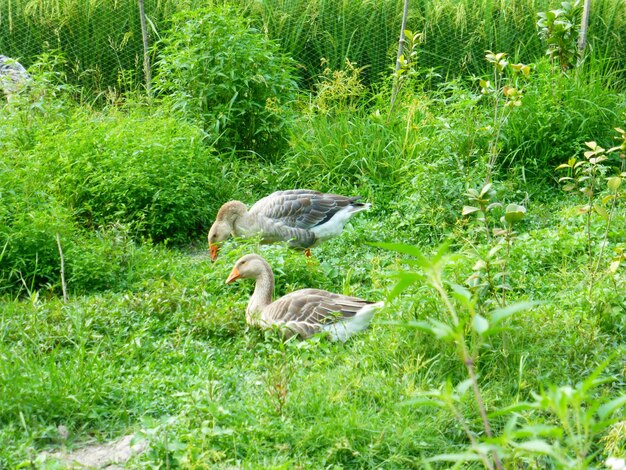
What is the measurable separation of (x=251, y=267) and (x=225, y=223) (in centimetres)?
150

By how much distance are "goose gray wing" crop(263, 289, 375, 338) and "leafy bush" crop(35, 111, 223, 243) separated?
7.06 ft

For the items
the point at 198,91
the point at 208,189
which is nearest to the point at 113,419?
the point at 208,189

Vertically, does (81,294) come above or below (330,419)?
below

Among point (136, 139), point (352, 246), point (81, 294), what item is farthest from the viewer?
point (136, 139)

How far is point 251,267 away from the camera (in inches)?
254

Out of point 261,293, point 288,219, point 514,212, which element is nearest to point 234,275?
point 261,293

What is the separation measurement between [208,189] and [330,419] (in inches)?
183

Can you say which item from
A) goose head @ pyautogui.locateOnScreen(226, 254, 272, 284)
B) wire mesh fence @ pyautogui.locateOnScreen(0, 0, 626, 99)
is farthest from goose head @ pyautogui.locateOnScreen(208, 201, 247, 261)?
wire mesh fence @ pyautogui.locateOnScreen(0, 0, 626, 99)

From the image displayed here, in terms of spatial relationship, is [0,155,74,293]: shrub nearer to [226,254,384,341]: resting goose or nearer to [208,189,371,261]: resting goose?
[208,189,371,261]: resting goose

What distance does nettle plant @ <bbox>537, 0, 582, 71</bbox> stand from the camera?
9.51m

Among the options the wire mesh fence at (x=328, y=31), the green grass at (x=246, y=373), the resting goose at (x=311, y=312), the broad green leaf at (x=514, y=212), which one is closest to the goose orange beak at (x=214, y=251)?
the green grass at (x=246, y=373)

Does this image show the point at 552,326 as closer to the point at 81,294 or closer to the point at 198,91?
the point at 81,294

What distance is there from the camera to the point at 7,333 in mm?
5883

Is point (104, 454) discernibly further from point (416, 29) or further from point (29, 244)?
point (416, 29)
